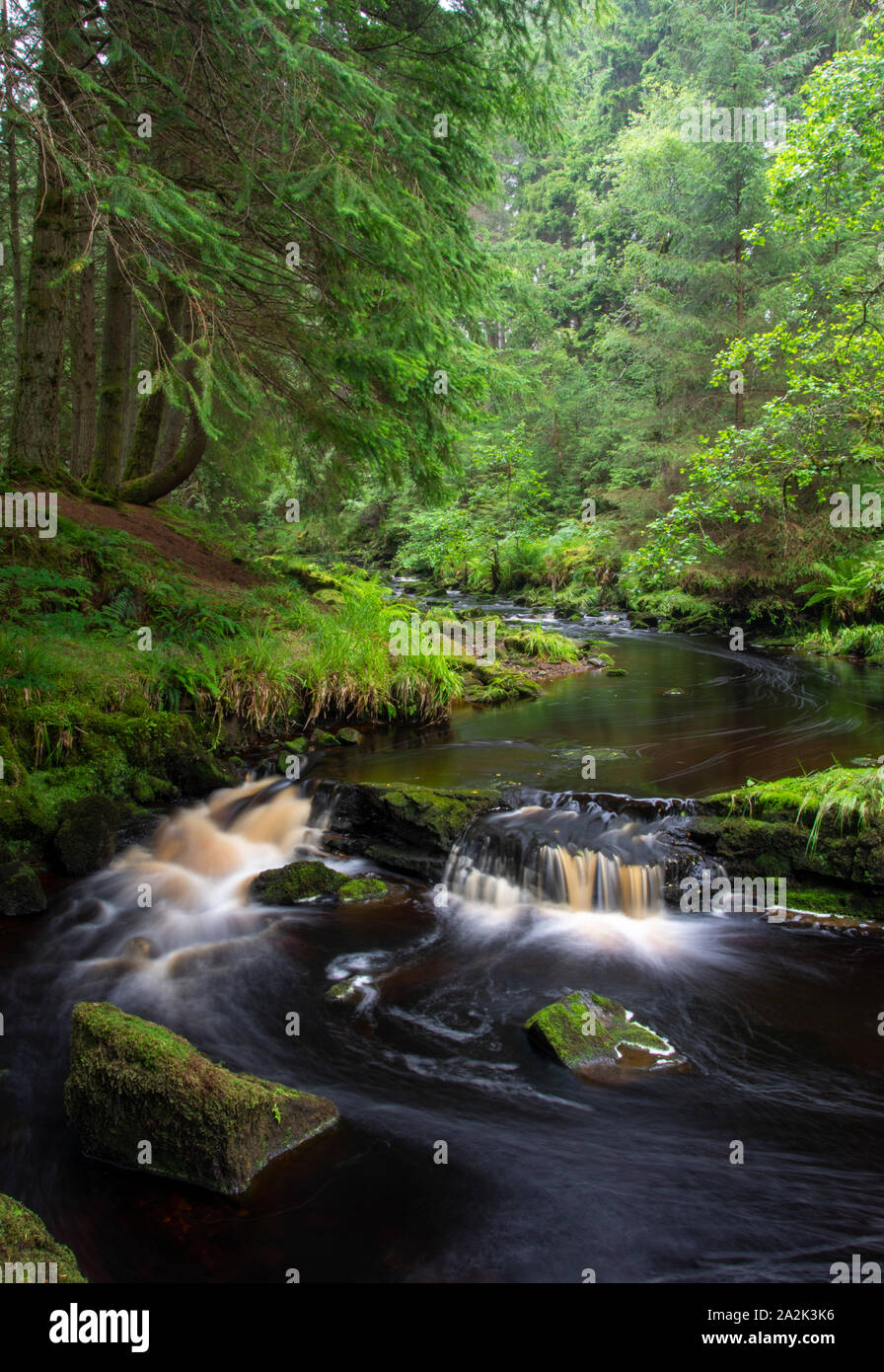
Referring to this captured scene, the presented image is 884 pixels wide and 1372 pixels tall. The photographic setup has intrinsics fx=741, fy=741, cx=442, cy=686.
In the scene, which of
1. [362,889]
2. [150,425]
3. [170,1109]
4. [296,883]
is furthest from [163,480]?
[170,1109]

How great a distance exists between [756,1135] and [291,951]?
3172mm

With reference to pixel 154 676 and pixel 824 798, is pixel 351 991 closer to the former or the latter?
pixel 824 798

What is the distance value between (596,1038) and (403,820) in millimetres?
3049

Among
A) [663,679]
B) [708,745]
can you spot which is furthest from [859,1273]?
[663,679]

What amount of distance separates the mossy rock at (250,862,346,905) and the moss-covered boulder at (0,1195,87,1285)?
11.5 ft

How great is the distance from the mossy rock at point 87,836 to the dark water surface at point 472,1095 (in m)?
0.29

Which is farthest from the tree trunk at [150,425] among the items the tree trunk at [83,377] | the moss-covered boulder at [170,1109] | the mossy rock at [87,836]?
the moss-covered boulder at [170,1109]

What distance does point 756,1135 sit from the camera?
3684mm

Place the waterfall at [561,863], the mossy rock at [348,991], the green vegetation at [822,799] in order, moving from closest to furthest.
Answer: the mossy rock at [348,991] → the green vegetation at [822,799] → the waterfall at [561,863]

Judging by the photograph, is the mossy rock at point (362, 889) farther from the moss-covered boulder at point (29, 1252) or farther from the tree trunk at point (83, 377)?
the tree trunk at point (83, 377)

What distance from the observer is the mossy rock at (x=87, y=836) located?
626 cm

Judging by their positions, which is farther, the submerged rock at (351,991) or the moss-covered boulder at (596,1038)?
the submerged rock at (351,991)

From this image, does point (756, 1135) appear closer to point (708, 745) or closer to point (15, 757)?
point (708, 745)

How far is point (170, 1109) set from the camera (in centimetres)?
319
